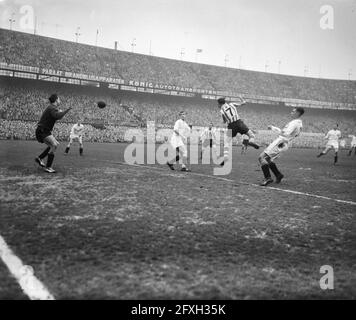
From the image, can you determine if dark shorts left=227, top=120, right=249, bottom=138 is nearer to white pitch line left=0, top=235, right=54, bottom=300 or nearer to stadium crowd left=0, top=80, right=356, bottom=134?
white pitch line left=0, top=235, right=54, bottom=300

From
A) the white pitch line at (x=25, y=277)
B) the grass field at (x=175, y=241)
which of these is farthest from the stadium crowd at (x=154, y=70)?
the white pitch line at (x=25, y=277)

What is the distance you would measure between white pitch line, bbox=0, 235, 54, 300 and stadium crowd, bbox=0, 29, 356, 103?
124 ft

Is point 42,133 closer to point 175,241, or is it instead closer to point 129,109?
point 175,241

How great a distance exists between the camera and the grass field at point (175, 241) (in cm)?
259

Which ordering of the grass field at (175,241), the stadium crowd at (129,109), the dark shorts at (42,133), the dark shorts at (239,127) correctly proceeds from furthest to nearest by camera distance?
the stadium crowd at (129,109) < the dark shorts at (239,127) < the dark shorts at (42,133) < the grass field at (175,241)

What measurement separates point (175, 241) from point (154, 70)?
146 ft

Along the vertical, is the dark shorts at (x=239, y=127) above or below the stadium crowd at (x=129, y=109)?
below

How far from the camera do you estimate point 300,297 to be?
2.50 meters

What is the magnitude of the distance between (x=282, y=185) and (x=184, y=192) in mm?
2898

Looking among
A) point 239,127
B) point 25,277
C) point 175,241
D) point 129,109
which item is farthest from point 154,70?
point 25,277

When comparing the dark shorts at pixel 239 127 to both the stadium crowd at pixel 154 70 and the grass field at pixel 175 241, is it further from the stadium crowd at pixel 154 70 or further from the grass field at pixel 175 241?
the stadium crowd at pixel 154 70

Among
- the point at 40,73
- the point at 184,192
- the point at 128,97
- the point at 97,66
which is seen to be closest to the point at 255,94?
the point at 128,97

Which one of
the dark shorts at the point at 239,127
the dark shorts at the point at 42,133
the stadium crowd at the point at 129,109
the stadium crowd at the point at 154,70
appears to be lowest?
the dark shorts at the point at 42,133

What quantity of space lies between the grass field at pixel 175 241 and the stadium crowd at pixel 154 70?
3591 centimetres
